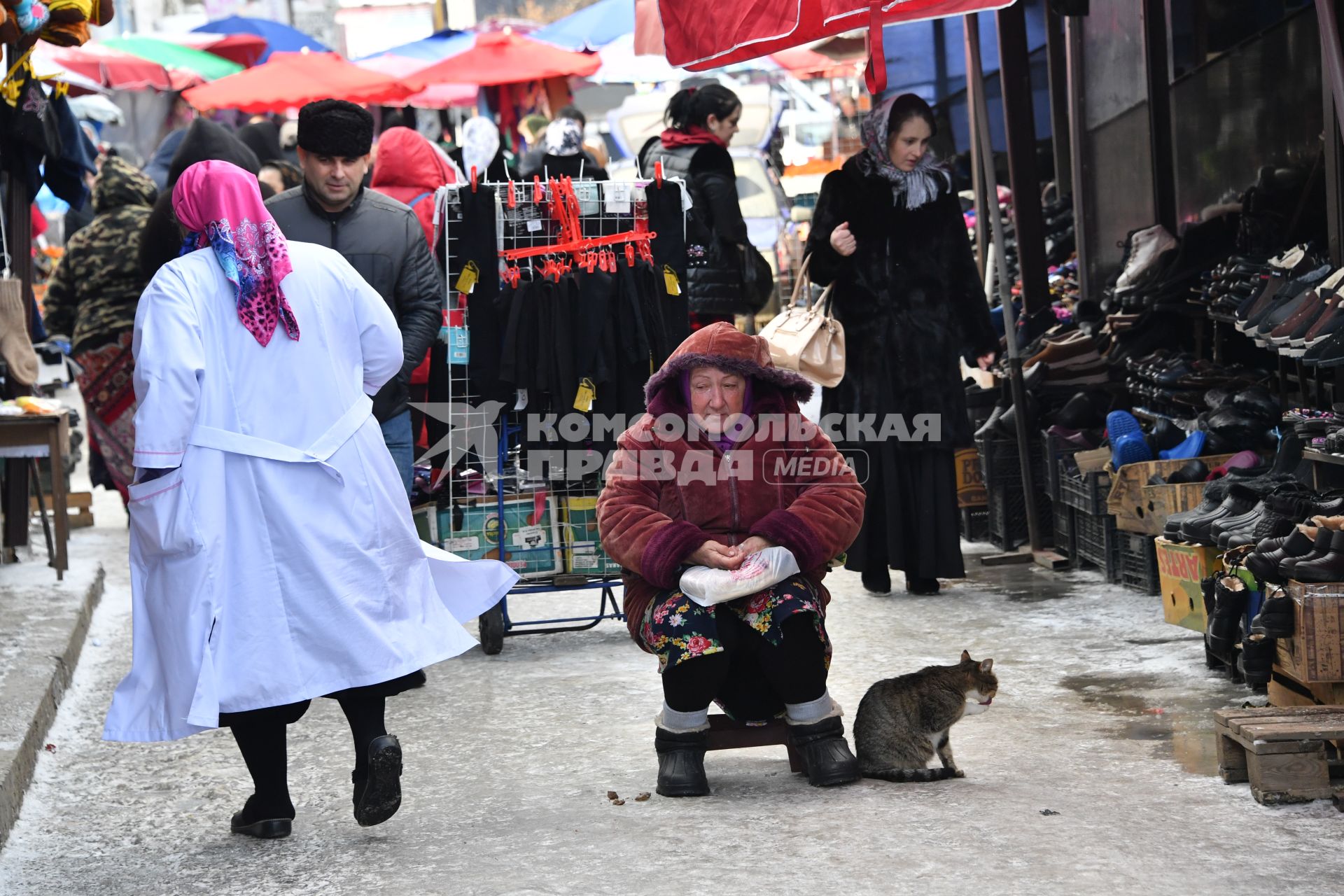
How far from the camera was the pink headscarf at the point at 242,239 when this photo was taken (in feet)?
14.4

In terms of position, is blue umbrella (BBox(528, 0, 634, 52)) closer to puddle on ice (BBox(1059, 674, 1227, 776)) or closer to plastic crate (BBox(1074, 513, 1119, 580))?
plastic crate (BBox(1074, 513, 1119, 580))

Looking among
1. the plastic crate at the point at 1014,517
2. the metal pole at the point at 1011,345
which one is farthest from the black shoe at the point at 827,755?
the plastic crate at the point at 1014,517

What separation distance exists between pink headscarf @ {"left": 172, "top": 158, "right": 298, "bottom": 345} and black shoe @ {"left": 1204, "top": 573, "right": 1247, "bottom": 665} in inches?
121

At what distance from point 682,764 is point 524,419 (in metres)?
2.48

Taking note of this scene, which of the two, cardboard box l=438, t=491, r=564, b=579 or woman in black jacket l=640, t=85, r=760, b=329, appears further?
woman in black jacket l=640, t=85, r=760, b=329

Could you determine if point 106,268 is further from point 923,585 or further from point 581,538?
point 923,585

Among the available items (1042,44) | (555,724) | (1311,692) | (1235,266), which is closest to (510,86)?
(1042,44)

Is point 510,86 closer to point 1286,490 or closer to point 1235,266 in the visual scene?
point 1235,266

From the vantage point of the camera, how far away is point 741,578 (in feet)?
→ 14.9

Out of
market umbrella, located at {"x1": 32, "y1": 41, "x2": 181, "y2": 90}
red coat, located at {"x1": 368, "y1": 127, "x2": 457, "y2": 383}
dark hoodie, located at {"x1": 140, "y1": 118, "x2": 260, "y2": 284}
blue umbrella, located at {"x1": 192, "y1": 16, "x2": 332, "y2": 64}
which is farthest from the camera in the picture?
blue umbrella, located at {"x1": 192, "y1": 16, "x2": 332, "y2": 64}

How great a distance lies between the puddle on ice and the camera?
4812 millimetres

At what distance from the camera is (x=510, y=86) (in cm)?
1744

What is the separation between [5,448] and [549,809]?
476 cm

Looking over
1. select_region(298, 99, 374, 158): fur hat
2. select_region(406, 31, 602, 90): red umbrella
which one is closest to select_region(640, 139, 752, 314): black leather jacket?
select_region(298, 99, 374, 158): fur hat
